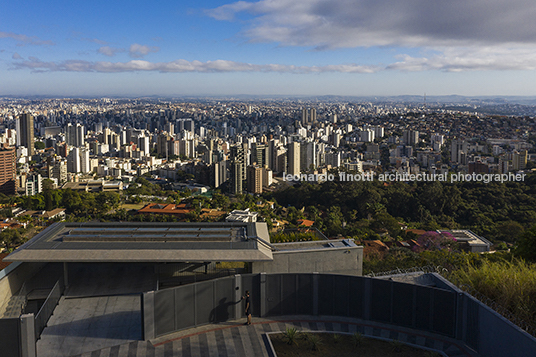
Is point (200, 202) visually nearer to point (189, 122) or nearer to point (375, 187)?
point (375, 187)

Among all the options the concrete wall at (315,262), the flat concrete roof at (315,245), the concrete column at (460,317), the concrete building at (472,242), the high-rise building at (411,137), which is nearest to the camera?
the concrete column at (460,317)

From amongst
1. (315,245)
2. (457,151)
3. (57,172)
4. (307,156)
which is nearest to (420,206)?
(315,245)

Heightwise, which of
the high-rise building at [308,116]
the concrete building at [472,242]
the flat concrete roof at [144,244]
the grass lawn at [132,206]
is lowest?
the grass lawn at [132,206]

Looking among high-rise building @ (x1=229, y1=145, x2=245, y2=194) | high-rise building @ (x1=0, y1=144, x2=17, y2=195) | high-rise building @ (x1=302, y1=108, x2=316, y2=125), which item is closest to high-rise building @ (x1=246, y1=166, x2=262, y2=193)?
high-rise building @ (x1=229, y1=145, x2=245, y2=194)

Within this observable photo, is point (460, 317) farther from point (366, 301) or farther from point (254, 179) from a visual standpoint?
point (254, 179)

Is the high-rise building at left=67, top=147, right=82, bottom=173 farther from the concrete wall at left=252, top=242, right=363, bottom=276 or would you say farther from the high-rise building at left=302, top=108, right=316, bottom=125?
the high-rise building at left=302, top=108, right=316, bottom=125

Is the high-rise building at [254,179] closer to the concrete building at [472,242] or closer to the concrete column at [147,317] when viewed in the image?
the concrete building at [472,242]

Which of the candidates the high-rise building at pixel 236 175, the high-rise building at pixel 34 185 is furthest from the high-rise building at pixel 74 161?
the high-rise building at pixel 236 175
